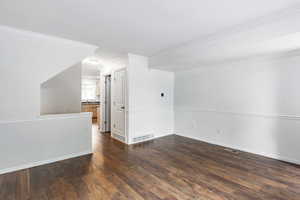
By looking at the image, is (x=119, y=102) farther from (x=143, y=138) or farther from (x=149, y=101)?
(x=143, y=138)

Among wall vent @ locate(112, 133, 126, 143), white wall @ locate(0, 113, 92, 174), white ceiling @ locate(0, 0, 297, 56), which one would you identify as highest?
white ceiling @ locate(0, 0, 297, 56)

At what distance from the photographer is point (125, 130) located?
3973 millimetres

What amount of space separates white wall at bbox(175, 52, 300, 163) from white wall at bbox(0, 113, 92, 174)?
3.05 meters

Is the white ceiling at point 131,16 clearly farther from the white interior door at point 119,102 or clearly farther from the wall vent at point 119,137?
the wall vent at point 119,137

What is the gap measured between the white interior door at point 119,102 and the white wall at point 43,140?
1037 mm

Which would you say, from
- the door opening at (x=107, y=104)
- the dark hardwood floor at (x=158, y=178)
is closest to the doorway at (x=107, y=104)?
the door opening at (x=107, y=104)

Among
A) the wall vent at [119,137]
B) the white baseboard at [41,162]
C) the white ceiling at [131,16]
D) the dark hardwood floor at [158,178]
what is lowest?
the dark hardwood floor at [158,178]

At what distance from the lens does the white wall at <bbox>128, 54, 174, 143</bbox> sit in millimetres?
3910

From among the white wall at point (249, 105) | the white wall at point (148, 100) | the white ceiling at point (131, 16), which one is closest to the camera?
the white ceiling at point (131, 16)

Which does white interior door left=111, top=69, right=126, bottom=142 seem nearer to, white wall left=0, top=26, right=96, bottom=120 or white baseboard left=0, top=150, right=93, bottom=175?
white baseboard left=0, top=150, right=93, bottom=175

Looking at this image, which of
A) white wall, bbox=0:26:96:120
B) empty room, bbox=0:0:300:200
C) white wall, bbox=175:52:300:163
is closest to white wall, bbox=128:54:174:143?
empty room, bbox=0:0:300:200

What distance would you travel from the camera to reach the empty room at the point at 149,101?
6.32ft

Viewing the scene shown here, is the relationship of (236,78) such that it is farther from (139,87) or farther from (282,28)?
(139,87)

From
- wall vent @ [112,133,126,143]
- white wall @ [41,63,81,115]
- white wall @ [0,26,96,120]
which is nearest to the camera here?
white wall @ [0,26,96,120]
